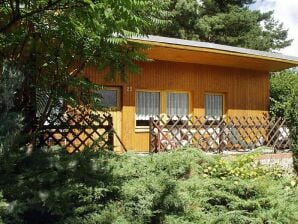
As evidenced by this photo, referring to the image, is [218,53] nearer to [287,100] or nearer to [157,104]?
[157,104]

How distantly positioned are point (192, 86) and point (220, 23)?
22305mm

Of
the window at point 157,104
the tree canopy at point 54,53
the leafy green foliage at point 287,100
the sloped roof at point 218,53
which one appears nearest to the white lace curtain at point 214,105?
the window at point 157,104

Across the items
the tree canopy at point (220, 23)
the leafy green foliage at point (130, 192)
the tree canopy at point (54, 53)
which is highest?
the tree canopy at point (220, 23)

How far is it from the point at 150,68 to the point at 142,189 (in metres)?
9.36

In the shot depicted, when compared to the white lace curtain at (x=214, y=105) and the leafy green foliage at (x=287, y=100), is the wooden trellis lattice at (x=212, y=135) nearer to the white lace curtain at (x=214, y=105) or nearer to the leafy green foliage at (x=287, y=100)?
the leafy green foliage at (x=287, y=100)

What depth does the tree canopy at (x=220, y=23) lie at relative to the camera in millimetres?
35375

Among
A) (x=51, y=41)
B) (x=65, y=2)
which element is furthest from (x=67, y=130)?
(x=65, y=2)

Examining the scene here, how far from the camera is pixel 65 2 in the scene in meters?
6.05

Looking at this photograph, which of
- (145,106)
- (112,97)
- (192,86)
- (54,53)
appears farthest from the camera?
(192,86)

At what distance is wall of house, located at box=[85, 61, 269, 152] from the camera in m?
15.1

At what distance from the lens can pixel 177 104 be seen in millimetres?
16484

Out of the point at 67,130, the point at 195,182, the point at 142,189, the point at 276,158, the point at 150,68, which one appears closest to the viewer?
the point at 142,189

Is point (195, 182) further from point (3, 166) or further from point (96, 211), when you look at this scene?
point (3, 166)

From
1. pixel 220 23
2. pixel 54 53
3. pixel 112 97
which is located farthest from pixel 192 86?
pixel 220 23
